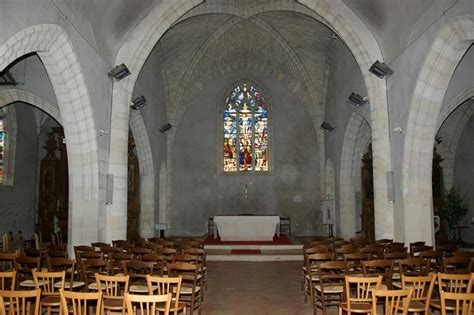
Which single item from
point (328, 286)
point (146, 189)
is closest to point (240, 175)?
point (146, 189)

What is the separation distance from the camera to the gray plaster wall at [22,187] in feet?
52.3

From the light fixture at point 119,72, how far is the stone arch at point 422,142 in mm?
7135

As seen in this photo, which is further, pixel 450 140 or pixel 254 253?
pixel 450 140

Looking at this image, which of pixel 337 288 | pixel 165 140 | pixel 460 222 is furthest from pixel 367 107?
pixel 165 140

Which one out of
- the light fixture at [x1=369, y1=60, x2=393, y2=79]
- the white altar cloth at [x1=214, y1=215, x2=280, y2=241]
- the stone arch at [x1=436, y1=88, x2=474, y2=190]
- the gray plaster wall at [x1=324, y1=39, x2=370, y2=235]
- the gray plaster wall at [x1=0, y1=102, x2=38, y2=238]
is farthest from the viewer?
the stone arch at [x1=436, y1=88, x2=474, y2=190]

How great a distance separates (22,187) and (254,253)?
9.17 m

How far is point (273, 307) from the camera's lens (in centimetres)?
711

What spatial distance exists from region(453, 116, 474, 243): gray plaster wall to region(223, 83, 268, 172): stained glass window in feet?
25.9

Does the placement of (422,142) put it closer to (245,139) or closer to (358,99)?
(358,99)

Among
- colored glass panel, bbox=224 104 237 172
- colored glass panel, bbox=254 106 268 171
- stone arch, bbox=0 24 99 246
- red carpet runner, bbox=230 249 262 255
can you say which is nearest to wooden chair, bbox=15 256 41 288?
stone arch, bbox=0 24 99 246

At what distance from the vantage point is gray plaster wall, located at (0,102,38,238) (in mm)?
15938

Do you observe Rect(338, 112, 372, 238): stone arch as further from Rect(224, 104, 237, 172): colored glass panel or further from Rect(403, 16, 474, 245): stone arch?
Rect(224, 104, 237, 172): colored glass panel

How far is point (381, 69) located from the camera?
11.7 m

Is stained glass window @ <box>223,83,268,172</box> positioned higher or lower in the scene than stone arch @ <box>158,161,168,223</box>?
higher
